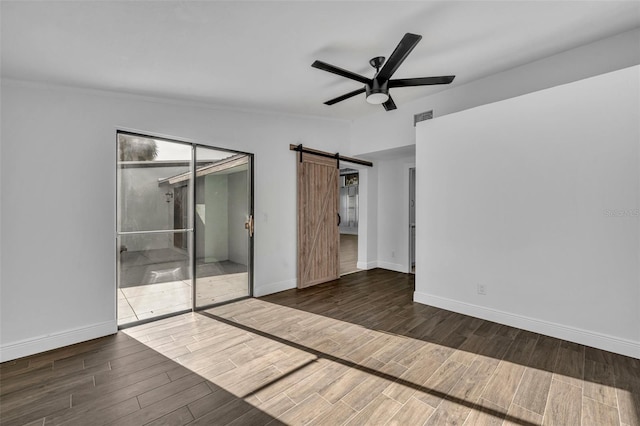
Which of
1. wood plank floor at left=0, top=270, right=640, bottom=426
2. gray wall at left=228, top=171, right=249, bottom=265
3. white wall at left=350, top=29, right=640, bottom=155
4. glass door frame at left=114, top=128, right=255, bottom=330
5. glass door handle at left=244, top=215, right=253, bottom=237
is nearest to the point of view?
wood plank floor at left=0, top=270, right=640, bottom=426

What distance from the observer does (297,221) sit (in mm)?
4949

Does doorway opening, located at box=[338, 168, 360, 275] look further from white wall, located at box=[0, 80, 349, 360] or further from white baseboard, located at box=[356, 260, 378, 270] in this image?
white wall, located at box=[0, 80, 349, 360]

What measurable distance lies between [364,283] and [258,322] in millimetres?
2383

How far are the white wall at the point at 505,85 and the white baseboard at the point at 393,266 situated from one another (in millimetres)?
2602

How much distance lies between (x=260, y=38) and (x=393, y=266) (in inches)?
203

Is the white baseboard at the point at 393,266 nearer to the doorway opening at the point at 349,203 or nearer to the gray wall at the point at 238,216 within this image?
the gray wall at the point at 238,216

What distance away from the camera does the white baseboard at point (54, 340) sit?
8.48ft

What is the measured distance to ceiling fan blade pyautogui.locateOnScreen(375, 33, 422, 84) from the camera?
216cm

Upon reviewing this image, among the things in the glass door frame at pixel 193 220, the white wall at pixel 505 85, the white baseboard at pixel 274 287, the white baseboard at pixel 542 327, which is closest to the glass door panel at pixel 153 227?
the glass door frame at pixel 193 220

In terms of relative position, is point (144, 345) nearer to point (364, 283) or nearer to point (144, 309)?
point (144, 309)

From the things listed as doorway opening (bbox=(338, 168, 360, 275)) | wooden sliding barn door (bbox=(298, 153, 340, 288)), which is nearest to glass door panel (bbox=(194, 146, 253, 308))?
wooden sliding barn door (bbox=(298, 153, 340, 288))

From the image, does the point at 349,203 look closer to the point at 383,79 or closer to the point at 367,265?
the point at 367,265

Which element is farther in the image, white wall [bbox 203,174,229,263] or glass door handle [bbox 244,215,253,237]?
glass door handle [bbox 244,215,253,237]

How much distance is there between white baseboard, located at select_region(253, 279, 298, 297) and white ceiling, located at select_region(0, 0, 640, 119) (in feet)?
9.62
